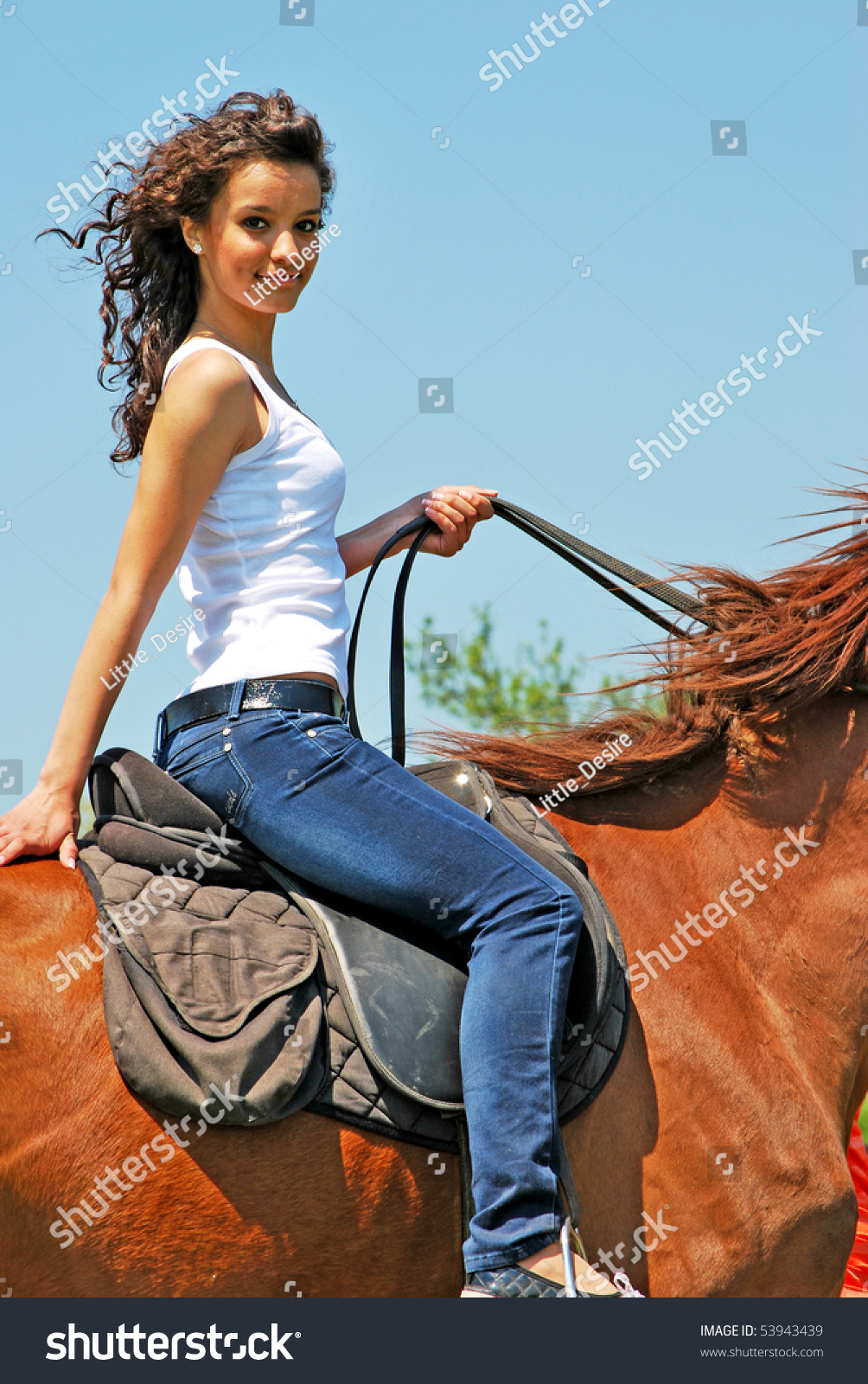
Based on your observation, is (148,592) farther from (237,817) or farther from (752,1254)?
(752,1254)

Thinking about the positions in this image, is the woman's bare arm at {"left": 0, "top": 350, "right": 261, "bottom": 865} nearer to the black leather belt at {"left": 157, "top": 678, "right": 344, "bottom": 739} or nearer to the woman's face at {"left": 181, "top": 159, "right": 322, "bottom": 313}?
the black leather belt at {"left": 157, "top": 678, "right": 344, "bottom": 739}

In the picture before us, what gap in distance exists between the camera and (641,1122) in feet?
8.61

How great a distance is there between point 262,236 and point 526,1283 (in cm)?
256

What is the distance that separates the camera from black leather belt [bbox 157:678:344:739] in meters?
2.62

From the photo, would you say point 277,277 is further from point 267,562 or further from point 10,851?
point 10,851

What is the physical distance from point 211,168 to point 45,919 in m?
1.96

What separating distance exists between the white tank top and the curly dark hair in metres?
0.42

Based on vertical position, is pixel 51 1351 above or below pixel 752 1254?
below

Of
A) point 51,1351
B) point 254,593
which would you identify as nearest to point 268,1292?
point 51,1351

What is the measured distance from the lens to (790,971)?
9.59 feet

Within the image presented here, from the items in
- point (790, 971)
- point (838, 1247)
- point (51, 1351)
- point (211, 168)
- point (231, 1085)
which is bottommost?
point (51, 1351)

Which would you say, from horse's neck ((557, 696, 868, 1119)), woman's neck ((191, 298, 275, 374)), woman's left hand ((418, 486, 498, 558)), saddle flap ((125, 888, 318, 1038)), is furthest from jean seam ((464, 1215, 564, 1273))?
woman's neck ((191, 298, 275, 374))

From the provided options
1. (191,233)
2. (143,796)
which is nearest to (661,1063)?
(143,796)

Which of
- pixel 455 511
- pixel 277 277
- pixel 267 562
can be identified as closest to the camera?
pixel 267 562
